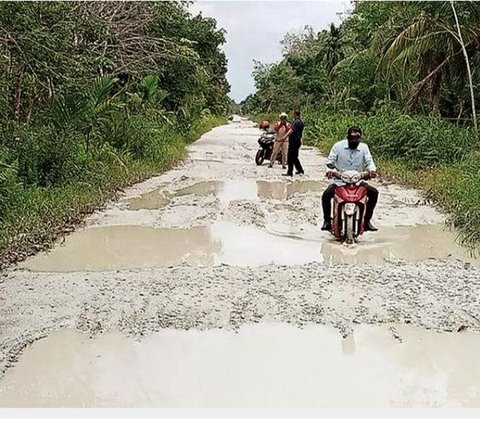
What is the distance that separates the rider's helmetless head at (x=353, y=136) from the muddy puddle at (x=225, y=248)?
3.80ft

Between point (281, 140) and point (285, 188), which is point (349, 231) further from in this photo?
point (281, 140)

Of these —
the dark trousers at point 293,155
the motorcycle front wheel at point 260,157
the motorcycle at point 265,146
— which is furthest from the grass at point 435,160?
the motorcycle front wheel at point 260,157

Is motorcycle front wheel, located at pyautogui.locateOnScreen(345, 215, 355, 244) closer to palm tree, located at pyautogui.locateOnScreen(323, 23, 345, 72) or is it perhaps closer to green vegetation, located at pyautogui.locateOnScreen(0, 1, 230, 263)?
green vegetation, located at pyautogui.locateOnScreen(0, 1, 230, 263)

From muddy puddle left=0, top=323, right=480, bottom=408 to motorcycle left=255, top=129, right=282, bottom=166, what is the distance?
43.1ft

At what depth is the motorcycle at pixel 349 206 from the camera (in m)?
7.89

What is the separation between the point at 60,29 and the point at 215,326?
6.13 m

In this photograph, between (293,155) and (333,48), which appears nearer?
(293,155)

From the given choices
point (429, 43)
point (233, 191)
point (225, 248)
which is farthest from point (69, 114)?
point (429, 43)

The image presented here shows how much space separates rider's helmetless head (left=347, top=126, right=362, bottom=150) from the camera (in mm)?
7957

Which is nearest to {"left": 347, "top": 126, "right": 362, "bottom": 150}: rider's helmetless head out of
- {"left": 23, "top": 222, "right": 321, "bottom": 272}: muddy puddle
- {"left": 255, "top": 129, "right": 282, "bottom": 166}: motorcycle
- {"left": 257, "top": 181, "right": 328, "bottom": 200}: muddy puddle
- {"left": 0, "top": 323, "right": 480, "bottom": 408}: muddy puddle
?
{"left": 23, "top": 222, "right": 321, "bottom": 272}: muddy puddle

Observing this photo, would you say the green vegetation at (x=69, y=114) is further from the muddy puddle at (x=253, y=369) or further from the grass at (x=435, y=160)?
the grass at (x=435, y=160)

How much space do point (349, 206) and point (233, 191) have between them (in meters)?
5.22

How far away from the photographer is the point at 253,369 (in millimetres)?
4219

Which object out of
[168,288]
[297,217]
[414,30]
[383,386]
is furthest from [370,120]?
[383,386]
